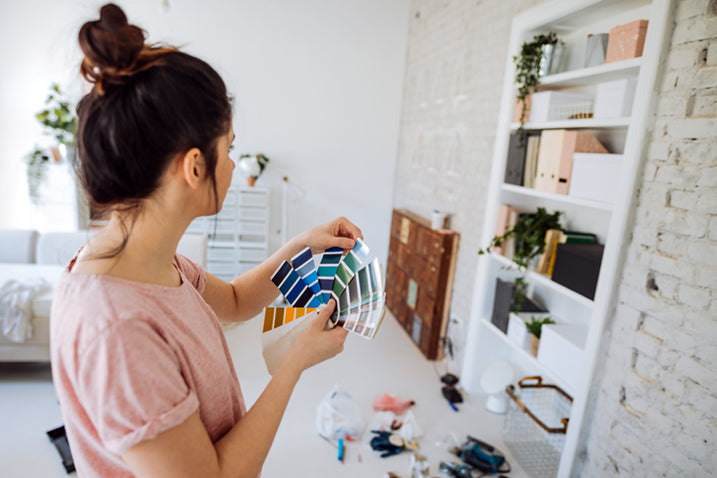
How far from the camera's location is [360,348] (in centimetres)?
338

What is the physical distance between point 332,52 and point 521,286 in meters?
3.22

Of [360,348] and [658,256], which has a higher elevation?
[658,256]

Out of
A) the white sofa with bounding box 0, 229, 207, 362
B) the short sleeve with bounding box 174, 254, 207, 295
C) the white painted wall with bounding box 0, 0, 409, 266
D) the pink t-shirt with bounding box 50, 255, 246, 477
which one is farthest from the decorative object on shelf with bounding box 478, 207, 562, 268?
the white painted wall with bounding box 0, 0, 409, 266

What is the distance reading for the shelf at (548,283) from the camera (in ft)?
6.14

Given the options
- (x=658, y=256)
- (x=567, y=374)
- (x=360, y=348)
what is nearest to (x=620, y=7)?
(x=658, y=256)

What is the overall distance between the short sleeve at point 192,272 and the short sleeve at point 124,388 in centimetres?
32

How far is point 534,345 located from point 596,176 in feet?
Answer: 3.00

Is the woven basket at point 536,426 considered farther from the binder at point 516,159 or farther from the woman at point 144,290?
the woman at point 144,290

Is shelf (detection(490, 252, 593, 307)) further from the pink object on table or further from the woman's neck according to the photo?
the woman's neck

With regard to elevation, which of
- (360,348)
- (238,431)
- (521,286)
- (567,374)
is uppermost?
(238,431)

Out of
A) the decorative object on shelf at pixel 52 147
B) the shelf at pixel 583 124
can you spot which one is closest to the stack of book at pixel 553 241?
the shelf at pixel 583 124

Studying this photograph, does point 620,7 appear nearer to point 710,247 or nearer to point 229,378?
point 710,247

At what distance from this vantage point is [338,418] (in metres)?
2.33

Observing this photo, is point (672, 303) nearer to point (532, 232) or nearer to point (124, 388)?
point (532, 232)
